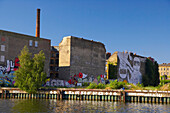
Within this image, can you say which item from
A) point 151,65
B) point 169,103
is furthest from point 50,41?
point 151,65

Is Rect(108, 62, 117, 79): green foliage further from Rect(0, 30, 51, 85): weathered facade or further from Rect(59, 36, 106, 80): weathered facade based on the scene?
Rect(0, 30, 51, 85): weathered facade

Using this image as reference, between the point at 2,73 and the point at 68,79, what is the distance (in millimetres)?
21818

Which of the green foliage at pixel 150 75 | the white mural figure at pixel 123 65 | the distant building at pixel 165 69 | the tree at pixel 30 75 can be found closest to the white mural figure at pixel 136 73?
the green foliage at pixel 150 75

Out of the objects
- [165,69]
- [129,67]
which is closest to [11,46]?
[129,67]

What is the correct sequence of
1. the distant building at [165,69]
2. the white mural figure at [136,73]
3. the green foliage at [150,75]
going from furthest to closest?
the distant building at [165,69]
the green foliage at [150,75]
the white mural figure at [136,73]

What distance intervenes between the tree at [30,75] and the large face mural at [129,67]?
55090 millimetres

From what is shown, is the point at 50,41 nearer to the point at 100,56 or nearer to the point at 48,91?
the point at 100,56

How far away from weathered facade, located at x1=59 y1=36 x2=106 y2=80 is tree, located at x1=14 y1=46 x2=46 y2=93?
29.4 m

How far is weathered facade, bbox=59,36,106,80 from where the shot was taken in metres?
80.6

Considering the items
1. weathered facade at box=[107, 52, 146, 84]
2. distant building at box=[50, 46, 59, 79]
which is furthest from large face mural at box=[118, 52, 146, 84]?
distant building at box=[50, 46, 59, 79]

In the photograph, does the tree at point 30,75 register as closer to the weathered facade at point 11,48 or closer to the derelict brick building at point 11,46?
the weathered facade at point 11,48

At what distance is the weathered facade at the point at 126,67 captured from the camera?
9919 centimetres

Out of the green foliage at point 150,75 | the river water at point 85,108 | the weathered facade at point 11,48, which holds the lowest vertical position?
the river water at point 85,108

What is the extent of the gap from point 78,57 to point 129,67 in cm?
3149
